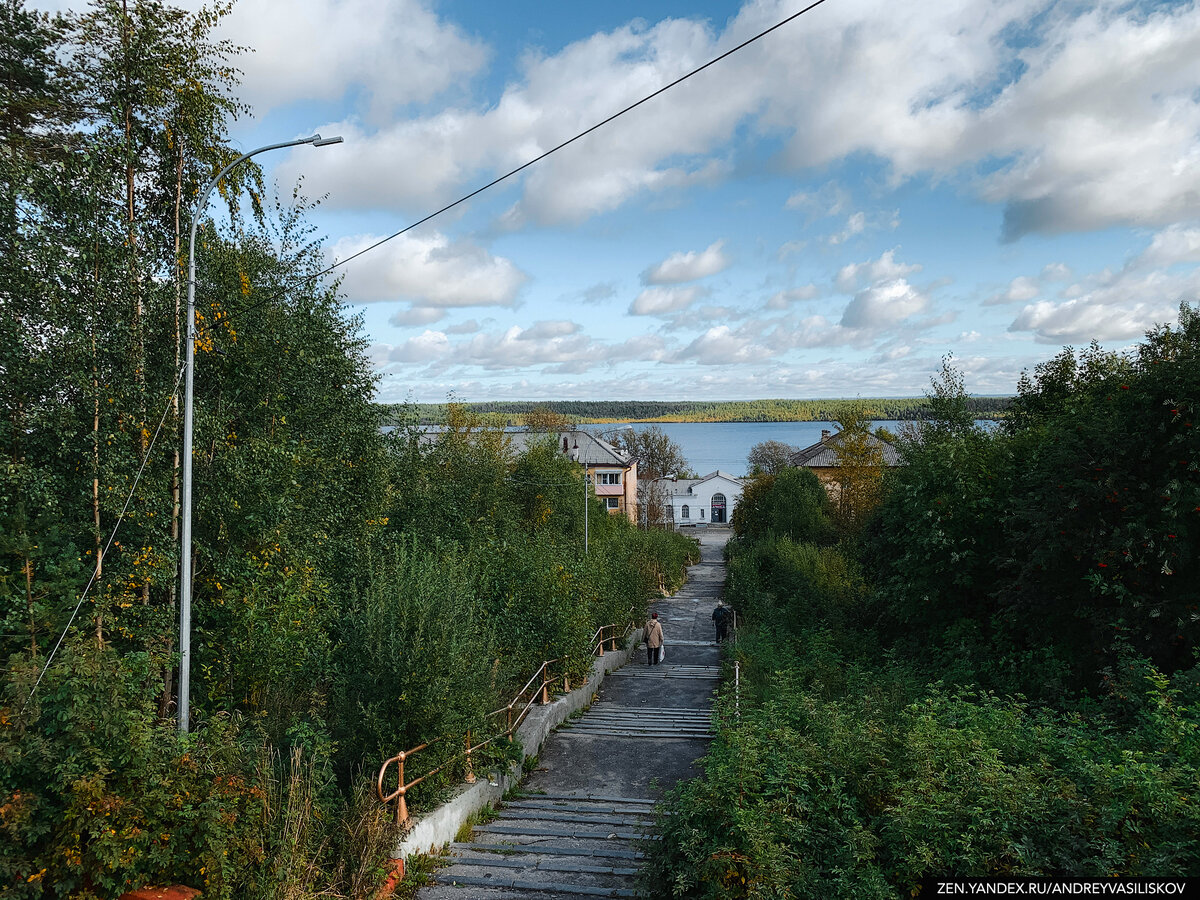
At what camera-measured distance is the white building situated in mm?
85000

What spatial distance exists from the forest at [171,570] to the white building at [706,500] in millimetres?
72229

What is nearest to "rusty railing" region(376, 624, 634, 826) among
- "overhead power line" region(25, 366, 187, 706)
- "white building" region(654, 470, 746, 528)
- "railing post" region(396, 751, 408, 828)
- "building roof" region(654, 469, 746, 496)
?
"railing post" region(396, 751, 408, 828)

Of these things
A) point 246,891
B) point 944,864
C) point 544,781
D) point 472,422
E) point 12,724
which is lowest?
point 544,781

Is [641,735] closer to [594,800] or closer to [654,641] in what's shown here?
[594,800]

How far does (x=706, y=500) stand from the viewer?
8588 centimetres

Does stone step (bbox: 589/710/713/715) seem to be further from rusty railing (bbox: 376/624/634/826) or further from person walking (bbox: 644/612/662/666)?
person walking (bbox: 644/612/662/666)

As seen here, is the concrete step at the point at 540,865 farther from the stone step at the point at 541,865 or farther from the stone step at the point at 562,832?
the stone step at the point at 562,832

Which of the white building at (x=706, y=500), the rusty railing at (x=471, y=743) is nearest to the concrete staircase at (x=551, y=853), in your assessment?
the rusty railing at (x=471, y=743)

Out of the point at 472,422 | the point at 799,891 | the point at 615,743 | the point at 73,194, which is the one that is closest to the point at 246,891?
the point at 799,891

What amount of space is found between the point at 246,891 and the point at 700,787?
140 inches

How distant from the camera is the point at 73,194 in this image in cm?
898

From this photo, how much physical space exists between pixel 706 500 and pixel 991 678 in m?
73.9

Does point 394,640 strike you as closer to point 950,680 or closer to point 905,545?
point 950,680

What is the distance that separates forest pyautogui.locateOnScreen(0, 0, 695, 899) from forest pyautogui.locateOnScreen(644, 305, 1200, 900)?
3234 mm
